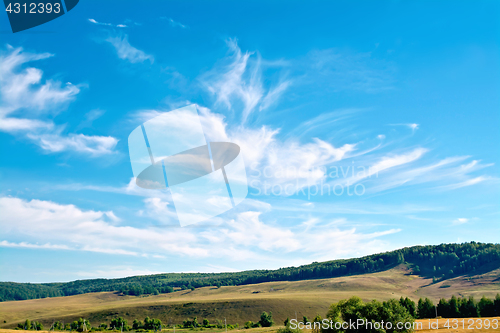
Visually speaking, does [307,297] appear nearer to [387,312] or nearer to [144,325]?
[144,325]

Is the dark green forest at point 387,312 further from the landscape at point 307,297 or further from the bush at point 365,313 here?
the landscape at point 307,297

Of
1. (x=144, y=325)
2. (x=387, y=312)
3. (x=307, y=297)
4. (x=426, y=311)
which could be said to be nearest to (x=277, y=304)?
(x=307, y=297)

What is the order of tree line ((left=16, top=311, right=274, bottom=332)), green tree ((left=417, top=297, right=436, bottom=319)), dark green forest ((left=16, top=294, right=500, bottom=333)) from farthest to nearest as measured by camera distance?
tree line ((left=16, top=311, right=274, bottom=332)) < green tree ((left=417, top=297, right=436, bottom=319)) < dark green forest ((left=16, top=294, right=500, bottom=333))

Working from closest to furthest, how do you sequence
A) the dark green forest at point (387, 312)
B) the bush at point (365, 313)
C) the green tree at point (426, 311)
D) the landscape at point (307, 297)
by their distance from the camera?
the bush at point (365, 313) → the dark green forest at point (387, 312) → the green tree at point (426, 311) → the landscape at point (307, 297)

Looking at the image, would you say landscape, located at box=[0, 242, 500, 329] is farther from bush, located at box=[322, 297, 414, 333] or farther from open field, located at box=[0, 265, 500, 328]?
bush, located at box=[322, 297, 414, 333]

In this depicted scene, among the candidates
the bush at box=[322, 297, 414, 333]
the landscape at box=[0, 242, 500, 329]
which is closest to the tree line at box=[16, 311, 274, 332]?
the landscape at box=[0, 242, 500, 329]

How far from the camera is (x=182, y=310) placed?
12381 centimetres

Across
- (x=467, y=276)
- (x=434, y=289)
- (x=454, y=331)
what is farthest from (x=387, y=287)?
(x=454, y=331)

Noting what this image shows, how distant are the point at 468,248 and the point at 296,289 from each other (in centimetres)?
10655

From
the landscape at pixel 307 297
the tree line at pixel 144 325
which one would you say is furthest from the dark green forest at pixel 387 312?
the landscape at pixel 307 297

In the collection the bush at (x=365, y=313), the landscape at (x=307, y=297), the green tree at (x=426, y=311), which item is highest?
the bush at (x=365, y=313)

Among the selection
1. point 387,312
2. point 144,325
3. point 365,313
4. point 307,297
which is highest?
point 365,313

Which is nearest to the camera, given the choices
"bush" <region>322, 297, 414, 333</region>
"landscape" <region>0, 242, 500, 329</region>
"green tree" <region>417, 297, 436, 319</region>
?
"bush" <region>322, 297, 414, 333</region>

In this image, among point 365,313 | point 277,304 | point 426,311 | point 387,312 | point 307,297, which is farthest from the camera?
point 307,297
